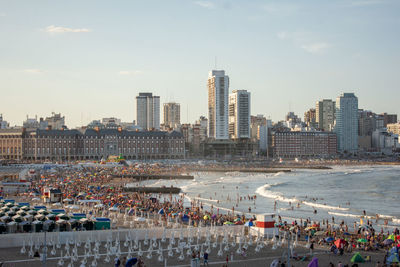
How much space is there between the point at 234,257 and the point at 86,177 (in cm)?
5507

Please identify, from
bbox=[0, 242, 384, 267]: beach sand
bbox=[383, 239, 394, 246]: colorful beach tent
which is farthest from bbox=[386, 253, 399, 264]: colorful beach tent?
bbox=[383, 239, 394, 246]: colorful beach tent

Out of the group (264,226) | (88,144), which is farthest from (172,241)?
(88,144)

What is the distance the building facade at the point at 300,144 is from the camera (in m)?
182

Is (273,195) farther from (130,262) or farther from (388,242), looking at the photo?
(130,262)

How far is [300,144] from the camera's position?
18388cm

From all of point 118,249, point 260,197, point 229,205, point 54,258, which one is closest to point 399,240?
point 118,249

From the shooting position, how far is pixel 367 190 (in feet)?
231

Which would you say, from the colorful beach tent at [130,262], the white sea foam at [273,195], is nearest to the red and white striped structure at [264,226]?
the colorful beach tent at [130,262]

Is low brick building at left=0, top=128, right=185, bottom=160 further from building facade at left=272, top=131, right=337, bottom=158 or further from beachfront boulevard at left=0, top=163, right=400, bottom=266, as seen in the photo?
beachfront boulevard at left=0, top=163, right=400, bottom=266

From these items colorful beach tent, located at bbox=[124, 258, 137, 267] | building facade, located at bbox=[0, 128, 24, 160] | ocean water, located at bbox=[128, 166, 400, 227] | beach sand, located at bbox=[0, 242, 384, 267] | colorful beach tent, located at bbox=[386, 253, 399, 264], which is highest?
building facade, located at bbox=[0, 128, 24, 160]

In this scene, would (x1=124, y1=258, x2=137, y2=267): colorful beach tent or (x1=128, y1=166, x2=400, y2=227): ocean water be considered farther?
(x1=128, y1=166, x2=400, y2=227): ocean water

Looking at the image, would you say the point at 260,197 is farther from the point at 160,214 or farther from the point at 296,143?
the point at 296,143

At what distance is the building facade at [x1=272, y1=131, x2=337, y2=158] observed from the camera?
182 metres

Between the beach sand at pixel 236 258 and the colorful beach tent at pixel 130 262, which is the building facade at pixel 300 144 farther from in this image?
the colorful beach tent at pixel 130 262
